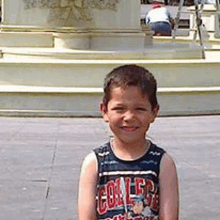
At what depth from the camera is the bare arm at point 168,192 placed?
9.90ft

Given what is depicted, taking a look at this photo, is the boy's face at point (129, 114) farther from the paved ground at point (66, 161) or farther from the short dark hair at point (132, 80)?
the paved ground at point (66, 161)

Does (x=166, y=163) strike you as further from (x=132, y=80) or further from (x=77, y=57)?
(x=77, y=57)

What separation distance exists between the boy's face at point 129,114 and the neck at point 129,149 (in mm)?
16

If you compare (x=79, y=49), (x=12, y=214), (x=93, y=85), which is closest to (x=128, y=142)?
(x=12, y=214)

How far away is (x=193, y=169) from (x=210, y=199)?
4.20ft

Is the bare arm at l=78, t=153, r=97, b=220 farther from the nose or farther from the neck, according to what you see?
Answer: the nose

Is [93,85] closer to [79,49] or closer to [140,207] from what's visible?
[79,49]

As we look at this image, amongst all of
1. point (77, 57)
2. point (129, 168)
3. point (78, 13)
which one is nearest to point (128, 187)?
point (129, 168)

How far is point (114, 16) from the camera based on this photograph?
1452 centimetres

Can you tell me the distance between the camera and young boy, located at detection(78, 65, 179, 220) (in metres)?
2.98

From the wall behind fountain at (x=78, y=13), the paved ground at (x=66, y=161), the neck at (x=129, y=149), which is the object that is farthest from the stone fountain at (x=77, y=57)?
the neck at (x=129, y=149)

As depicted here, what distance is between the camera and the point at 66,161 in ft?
27.0

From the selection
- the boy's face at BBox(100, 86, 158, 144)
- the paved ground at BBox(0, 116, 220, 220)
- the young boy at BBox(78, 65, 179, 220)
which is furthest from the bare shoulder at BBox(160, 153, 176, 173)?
the paved ground at BBox(0, 116, 220, 220)

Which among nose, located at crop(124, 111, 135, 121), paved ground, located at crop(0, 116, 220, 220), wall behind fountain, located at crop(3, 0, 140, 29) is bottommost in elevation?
paved ground, located at crop(0, 116, 220, 220)
